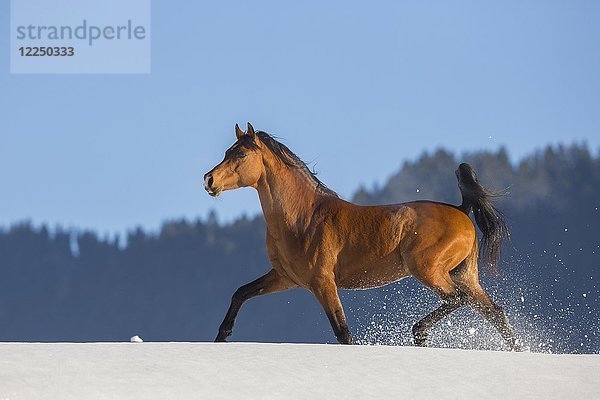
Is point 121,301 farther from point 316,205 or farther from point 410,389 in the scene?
point 410,389

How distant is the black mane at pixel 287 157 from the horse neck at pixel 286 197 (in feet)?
0.11

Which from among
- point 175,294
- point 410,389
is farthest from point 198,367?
point 175,294

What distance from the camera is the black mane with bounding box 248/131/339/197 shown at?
7500 millimetres

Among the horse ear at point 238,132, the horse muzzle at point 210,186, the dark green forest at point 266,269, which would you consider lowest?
the dark green forest at point 266,269

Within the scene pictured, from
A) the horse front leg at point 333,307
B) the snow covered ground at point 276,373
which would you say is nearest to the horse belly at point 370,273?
the horse front leg at point 333,307

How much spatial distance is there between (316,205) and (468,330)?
1.44 metres

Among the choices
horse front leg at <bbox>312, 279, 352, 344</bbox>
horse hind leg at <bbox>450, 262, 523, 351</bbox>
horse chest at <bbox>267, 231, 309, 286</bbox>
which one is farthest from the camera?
horse hind leg at <bbox>450, 262, 523, 351</bbox>

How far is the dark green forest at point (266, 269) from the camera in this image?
830 cm

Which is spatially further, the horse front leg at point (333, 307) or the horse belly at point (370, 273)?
the horse belly at point (370, 273)

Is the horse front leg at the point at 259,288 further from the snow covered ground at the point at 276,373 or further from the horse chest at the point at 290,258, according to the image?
the snow covered ground at the point at 276,373

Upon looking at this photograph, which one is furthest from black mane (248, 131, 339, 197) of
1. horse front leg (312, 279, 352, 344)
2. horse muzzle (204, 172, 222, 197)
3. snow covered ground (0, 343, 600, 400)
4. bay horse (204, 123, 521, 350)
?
snow covered ground (0, 343, 600, 400)

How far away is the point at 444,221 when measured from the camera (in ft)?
24.4

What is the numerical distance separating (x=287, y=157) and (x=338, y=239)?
0.69 meters

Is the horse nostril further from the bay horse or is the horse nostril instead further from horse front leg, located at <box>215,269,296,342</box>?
horse front leg, located at <box>215,269,296,342</box>
